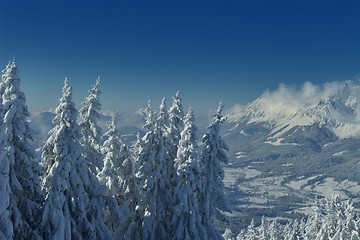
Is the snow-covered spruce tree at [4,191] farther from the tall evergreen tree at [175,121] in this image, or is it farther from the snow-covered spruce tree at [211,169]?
the snow-covered spruce tree at [211,169]

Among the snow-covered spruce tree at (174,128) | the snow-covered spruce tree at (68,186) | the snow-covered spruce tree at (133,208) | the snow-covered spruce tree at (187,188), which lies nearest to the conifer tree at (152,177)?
the snow-covered spruce tree at (133,208)

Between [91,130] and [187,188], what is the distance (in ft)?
23.8

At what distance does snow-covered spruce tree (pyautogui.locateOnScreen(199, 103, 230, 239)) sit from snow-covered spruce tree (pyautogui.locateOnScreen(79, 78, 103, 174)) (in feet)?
25.3

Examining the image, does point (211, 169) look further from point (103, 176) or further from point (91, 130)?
point (91, 130)

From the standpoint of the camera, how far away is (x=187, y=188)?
88.2 feet

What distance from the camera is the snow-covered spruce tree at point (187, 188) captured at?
26.8 meters

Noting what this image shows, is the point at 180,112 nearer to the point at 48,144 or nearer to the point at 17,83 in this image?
the point at 48,144

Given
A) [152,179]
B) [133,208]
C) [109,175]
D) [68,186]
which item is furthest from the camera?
[133,208]

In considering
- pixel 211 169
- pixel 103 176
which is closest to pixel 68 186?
pixel 103 176

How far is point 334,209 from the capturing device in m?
38.5

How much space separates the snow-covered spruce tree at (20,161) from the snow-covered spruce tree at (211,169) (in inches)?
467

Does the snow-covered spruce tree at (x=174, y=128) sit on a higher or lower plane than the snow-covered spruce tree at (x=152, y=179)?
Answer: higher

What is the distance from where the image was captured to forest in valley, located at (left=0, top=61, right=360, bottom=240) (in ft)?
67.3

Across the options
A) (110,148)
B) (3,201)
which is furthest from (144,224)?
(3,201)
